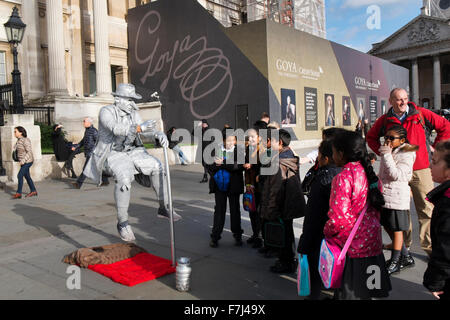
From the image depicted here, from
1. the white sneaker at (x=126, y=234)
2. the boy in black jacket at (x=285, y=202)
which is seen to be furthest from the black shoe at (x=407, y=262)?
the white sneaker at (x=126, y=234)

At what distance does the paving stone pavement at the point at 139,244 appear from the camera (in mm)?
3543

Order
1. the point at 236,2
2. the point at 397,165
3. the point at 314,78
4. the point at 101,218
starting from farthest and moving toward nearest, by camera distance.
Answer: the point at 236,2 < the point at 314,78 < the point at 101,218 < the point at 397,165

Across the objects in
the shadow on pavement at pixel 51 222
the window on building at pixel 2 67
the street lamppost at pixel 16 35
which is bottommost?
the shadow on pavement at pixel 51 222

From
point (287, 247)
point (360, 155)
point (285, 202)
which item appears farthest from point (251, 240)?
A: point (360, 155)

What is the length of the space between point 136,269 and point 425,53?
64731mm

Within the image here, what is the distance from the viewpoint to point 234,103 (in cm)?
1977

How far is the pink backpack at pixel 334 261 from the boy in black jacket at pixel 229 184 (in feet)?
7.32

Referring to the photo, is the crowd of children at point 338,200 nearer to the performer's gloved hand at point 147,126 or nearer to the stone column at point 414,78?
the performer's gloved hand at point 147,126

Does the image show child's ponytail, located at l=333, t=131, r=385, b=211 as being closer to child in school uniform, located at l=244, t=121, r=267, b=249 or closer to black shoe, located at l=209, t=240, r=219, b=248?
child in school uniform, located at l=244, t=121, r=267, b=249

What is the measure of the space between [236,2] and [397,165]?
33.1 m

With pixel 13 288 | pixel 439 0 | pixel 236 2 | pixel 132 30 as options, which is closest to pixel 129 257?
pixel 13 288

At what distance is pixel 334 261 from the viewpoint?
2760mm

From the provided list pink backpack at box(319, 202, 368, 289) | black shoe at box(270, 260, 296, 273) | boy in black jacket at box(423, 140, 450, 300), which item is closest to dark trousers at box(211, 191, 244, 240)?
black shoe at box(270, 260, 296, 273)

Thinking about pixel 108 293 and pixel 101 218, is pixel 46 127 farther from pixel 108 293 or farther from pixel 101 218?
pixel 108 293
